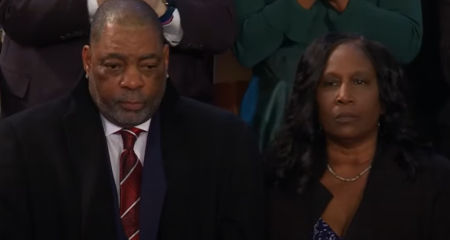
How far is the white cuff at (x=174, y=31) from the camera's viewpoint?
2795 mm

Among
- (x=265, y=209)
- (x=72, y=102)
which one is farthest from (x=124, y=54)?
(x=265, y=209)

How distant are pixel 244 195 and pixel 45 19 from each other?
2.58 feet

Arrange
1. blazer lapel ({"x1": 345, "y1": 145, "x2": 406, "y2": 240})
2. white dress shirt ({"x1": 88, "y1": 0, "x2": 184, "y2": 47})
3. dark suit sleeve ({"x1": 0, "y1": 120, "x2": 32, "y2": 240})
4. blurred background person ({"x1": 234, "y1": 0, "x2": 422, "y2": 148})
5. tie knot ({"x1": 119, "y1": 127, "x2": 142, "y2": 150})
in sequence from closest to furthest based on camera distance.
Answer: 1. dark suit sleeve ({"x1": 0, "y1": 120, "x2": 32, "y2": 240})
2. tie knot ({"x1": 119, "y1": 127, "x2": 142, "y2": 150})
3. blazer lapel ({"x1": 345, "y1": 145, "x2": 406, "y2": 240})
4. white dress shirt ({"x1": 88, "y1": 0, "x2": 184, "y2": 47})
5. blurred background person ({"x1": 234, "y1": 0, "x2": 422, "y2": 148})

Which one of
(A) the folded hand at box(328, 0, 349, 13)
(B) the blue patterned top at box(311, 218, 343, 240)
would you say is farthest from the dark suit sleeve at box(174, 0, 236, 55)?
(B) the blue patterned top at box(311, 218, 343, 240)

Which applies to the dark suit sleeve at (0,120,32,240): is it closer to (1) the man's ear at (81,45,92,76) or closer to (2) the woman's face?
(1) the man's ear at (81,45,92,76)

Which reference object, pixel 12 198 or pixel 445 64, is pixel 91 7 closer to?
pixel 12 198

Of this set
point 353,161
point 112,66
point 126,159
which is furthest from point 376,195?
point 112,66

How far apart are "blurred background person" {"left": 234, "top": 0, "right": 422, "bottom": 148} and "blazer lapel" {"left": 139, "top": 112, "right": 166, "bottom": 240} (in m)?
0.62

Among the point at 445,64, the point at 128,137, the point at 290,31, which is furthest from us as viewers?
the point at 445,64

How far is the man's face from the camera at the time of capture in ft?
7.95

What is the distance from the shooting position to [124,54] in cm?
242

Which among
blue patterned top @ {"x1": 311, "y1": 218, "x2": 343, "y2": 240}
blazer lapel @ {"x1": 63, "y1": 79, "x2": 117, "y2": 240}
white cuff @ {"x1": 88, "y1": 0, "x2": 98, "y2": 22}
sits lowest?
blue patterned top @ {"x1": 311, "y1": 218, "x2": 343, "y2": 240}

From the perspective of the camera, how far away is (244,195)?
257 centimetres

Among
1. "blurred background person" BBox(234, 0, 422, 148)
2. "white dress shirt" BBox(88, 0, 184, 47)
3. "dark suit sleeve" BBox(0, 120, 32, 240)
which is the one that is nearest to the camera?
"dark suit sleeve" BBox(0, 120, 32, 240)
